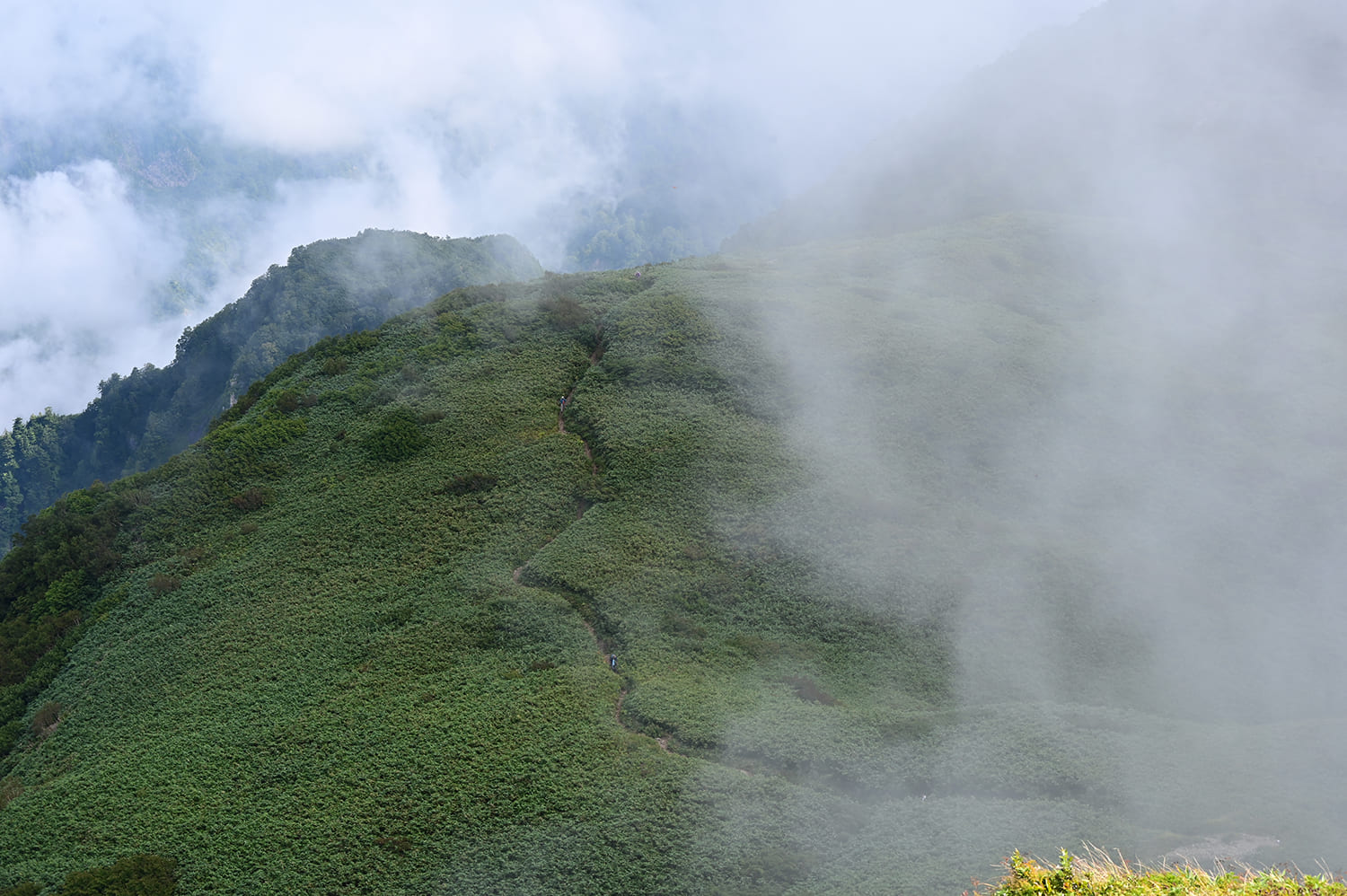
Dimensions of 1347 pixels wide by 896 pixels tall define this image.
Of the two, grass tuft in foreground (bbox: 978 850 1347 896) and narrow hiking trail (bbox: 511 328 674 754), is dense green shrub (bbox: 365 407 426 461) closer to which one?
narrow hiking trail (bbox: 511 328 674 754)

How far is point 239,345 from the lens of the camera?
475ft

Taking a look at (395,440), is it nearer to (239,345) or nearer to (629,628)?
(629,628)

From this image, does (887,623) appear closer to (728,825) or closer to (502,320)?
(728,825)

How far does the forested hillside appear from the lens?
138 metres

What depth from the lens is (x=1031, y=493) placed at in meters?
51.2

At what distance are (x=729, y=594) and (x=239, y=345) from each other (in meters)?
131

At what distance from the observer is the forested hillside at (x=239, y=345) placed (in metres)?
138

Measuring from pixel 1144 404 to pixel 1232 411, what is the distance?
635 cm

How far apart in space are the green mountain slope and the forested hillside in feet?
251

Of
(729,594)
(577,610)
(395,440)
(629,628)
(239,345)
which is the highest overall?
(239,345)

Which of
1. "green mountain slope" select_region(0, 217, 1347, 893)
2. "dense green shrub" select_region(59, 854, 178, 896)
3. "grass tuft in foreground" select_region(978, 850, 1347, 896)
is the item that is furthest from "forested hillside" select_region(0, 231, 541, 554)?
"grass tuft in foreground" select_region(978, 850, 1347, 896)

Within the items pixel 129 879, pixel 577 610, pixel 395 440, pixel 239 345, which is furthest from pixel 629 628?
pixel 239 345

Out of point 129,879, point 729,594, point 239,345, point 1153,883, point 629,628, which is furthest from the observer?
point 239,345

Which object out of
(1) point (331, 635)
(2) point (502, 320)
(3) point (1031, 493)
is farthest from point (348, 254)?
(3) point (1031, 493)
